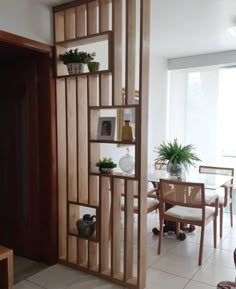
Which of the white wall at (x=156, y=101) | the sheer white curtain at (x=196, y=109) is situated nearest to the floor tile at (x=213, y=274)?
the white wall at (x=156, y=101)

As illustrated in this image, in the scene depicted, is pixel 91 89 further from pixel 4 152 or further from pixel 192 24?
pixel 192 24

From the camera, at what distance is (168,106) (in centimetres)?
548

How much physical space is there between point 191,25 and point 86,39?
1562 millimetres

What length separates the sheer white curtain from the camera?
5.41 metres

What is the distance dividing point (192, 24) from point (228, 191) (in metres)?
2.14

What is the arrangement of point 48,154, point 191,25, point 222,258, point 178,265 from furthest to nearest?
point 191,25
point 222,258
point 178,265
point 48,154

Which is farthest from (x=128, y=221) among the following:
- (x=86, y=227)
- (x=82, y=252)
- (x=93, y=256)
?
(x=82, y=252)

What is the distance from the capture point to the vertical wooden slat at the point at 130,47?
2.30 metres

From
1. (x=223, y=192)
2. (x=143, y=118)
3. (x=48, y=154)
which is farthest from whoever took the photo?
(x=223, y=192)

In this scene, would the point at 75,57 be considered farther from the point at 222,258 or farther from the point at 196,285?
the point at 222,258

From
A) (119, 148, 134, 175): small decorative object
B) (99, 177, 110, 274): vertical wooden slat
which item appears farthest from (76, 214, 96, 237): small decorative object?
(119, 148, 134, 175): small decorative object

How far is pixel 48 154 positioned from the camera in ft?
9.07

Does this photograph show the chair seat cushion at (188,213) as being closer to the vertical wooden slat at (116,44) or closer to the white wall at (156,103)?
the vertical wooden slat at (116,44)

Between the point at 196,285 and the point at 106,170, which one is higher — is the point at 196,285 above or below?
below
